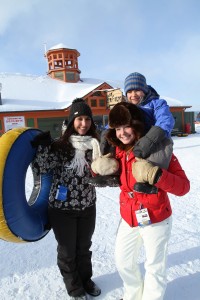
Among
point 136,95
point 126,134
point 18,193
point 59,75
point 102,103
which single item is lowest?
point 18,193

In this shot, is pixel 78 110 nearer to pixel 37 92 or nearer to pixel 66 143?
pixel 66 143

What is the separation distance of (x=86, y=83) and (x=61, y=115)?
23.1ft

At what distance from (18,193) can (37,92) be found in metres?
18.1

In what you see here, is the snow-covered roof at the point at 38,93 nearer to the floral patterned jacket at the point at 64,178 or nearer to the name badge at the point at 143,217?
the floral patterned jacket at the point at 64,178

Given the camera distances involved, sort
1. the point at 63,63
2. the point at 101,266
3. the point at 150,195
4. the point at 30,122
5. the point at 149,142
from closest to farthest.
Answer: the point at 149,142 → the point at 150,195 → the point at 101,266 → the point at 30,122 → the point at 63,63

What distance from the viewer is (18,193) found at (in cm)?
216

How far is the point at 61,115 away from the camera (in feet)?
55.5

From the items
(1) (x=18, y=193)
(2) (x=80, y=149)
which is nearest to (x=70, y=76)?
(2) (x=80, y=149)

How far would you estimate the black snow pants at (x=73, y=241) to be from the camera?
88.5 inches

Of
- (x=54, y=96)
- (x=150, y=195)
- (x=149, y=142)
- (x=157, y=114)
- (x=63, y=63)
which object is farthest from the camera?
(x=63, y=63)

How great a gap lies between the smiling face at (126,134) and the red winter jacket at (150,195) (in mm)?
97

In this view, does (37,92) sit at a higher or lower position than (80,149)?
higher

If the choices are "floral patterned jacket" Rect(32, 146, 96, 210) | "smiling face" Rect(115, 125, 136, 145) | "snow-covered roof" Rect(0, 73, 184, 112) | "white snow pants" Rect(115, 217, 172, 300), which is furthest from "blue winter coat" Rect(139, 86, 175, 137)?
"snow-covered roof" Rect(0, 73, 184, 112)

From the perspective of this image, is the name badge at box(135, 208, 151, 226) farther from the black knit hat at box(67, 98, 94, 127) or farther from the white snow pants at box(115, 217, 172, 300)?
the black knit hat at box(67, 98, 94, 127)
